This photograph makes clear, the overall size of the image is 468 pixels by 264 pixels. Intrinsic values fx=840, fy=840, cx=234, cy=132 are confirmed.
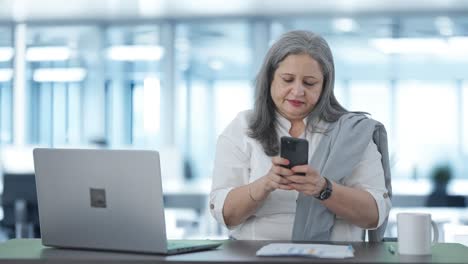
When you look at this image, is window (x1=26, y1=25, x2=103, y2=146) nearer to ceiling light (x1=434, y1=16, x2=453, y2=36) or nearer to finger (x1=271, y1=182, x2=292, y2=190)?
ceiling light (x1=434, y1=16, x2=453, y2=36)

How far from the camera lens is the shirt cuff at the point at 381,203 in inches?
108

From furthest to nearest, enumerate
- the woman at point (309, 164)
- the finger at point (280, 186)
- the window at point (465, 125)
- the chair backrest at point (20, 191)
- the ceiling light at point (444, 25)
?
the ceiling light at point (444, 25), the window at point (465, 125), the chair backrest at point (20, 191), the woman at point (309, 164), the finger at point (280, 186)

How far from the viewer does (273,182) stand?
8.36ft

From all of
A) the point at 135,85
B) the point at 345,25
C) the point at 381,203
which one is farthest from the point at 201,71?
the point at 381,203

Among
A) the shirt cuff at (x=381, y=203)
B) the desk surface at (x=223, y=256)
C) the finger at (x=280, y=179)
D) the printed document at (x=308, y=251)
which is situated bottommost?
the desk surface at (x=223, y=256)

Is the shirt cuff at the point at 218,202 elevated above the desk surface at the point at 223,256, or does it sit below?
above

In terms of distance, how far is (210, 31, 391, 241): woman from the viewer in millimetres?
2725

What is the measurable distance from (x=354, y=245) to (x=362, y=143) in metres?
0.40

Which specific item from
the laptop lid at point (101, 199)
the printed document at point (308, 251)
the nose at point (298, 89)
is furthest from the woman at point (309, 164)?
the laptop lid at point (101, 199)

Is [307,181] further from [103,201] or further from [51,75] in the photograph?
[51,75]

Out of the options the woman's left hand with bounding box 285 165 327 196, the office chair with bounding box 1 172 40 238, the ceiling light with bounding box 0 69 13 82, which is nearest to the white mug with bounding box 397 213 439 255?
the woman's left hand with bounding box 285 165 327 196

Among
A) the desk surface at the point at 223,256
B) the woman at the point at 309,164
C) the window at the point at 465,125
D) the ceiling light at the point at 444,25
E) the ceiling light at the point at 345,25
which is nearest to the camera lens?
the desk surface at the point at 223,256

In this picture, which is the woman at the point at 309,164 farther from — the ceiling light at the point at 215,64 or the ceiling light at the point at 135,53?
the ceiling light at the point at 135,53

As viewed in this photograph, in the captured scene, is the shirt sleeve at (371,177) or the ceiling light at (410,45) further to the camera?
the ceiling light at (410,45)
